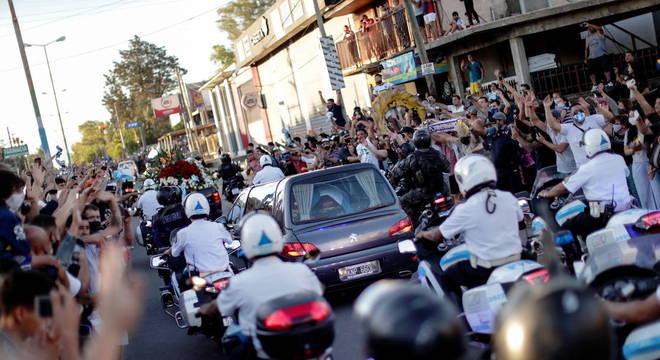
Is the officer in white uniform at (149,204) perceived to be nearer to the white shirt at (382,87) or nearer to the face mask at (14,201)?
the face mask at (14,201)

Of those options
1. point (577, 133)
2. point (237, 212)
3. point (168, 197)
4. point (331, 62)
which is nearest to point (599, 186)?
point (577, 133)

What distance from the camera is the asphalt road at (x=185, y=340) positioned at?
755cm

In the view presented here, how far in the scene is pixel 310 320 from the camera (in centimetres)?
392

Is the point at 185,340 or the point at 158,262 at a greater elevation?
the point at 158,262

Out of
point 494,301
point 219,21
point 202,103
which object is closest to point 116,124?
point 202,103

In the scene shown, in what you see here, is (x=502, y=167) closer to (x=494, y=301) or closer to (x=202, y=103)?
→ (x=494, y=301)

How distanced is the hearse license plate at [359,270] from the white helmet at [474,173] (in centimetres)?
309

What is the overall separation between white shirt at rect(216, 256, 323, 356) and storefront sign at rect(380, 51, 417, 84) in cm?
2059

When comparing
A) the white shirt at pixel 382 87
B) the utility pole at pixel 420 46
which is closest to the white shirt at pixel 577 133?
the utility pole at pixel 420 46

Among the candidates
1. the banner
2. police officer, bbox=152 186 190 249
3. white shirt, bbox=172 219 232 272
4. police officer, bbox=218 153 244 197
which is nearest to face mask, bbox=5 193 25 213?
white shirt, bbox=172 219 232 272

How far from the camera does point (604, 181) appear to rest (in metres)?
7.22

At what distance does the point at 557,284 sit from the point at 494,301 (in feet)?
9.86

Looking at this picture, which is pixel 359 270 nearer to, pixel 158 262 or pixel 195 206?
pixel 195 206

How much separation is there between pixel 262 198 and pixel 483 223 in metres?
5.20
